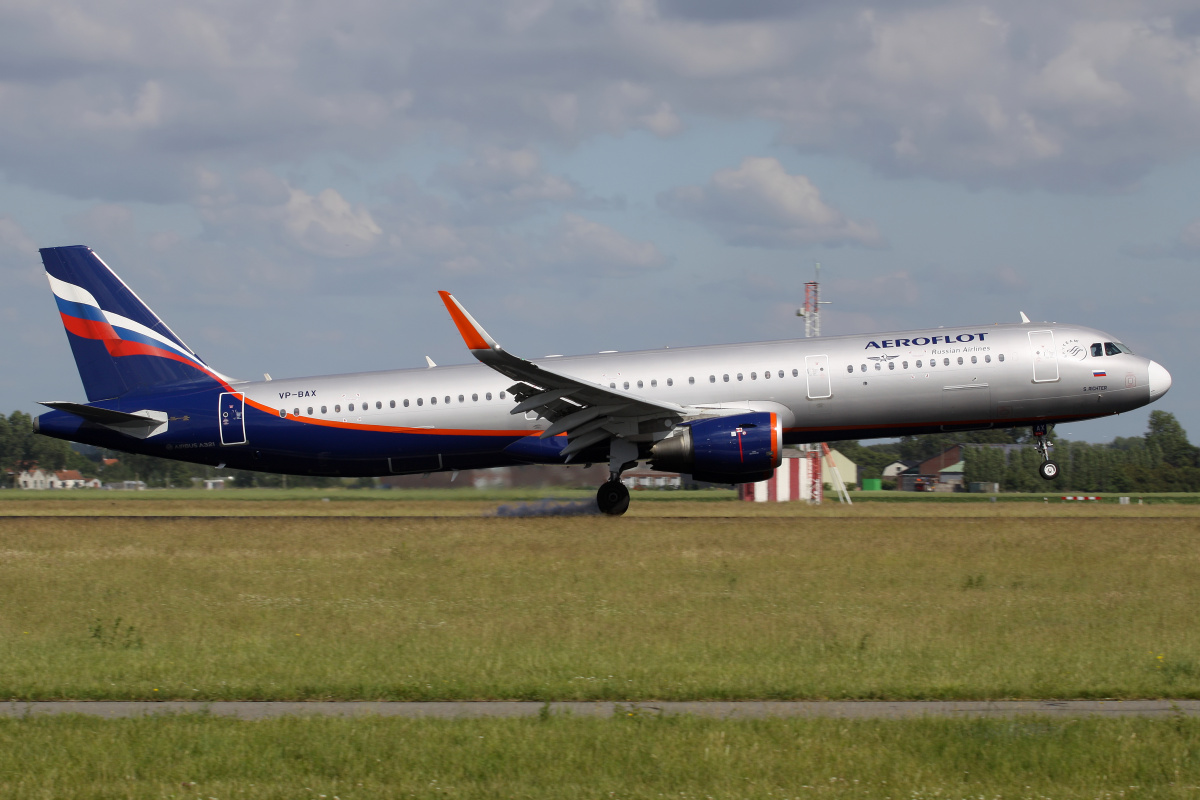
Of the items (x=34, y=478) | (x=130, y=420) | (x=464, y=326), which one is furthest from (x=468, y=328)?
(x=34, y=478)

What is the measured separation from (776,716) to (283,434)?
21.2 meters

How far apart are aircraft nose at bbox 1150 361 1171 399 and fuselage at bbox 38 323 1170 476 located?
1.4 inches

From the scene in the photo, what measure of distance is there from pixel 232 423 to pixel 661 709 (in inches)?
837

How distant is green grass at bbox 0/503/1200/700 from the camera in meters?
10.3

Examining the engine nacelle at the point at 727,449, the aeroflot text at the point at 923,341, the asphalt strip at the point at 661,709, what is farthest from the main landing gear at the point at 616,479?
the asphalt strip at the point at 661,709

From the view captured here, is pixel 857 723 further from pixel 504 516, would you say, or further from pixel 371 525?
pixel 504 516

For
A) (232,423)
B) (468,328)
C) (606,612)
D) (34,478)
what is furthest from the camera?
(34,478)

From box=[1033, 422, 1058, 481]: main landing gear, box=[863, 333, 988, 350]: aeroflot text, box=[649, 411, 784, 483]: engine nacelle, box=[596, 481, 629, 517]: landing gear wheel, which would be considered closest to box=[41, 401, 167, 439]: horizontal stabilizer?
box=[596, 481, 629, 517]: landing gear wheel

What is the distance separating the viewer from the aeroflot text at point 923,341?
1030 inches

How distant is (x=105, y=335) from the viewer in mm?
28828

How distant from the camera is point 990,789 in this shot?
7258 millimetres

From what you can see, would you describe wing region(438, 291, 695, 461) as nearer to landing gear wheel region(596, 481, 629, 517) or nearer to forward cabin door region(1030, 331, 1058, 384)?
landing gear wheel region(596, 481, 629, 517)

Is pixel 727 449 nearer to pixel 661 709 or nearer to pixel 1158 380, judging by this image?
pixel 1158 380

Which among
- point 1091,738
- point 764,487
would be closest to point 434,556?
point 1091,738
